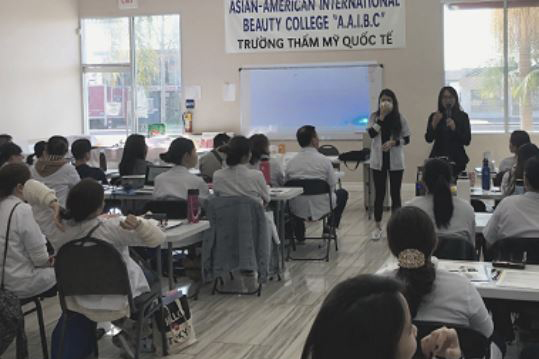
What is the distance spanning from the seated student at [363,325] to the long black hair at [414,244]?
1.26 meters


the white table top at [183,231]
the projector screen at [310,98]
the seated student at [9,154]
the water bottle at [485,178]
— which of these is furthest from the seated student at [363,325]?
the projector screen at [310,98]

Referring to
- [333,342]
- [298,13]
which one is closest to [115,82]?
[298,13]

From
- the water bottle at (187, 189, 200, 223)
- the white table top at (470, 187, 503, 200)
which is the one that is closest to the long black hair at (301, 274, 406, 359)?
the water bottle at (187, 189, 200, 223)

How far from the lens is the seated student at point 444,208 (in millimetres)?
4016

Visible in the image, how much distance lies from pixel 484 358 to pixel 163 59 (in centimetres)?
1017

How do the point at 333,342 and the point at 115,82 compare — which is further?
the point at 115,82

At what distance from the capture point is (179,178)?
563cm

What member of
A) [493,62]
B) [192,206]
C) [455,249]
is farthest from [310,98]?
[455,249]

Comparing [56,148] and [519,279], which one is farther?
[56,148]

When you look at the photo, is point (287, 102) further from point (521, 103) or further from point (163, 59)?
point (521, 103)

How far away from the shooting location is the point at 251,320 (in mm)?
4969

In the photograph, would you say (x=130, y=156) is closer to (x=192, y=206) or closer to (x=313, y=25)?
(x=192, y=206)

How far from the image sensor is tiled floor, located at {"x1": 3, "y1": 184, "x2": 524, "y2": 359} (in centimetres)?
435

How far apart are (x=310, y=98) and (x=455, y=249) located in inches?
308
